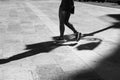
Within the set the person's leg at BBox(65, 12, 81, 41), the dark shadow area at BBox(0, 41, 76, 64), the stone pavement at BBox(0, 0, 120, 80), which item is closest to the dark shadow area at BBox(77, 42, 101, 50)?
the stone pavement at BBox(0, 0, 120, 80)

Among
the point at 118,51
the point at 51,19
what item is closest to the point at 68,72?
the point at 118,51

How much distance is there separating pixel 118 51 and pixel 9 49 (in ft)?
9.66

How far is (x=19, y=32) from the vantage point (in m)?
9.27

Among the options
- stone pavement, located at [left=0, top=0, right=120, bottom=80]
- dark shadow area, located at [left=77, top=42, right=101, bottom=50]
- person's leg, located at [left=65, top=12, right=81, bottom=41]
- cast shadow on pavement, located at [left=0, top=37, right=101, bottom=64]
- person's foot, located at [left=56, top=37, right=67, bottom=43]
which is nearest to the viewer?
stone pavement, located at [left=0, top=0, right=120, bottom=80]

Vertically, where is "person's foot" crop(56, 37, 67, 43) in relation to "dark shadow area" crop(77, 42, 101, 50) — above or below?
below

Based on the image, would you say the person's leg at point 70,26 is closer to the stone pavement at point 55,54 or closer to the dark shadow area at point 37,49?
the stone pavement at point 55,54

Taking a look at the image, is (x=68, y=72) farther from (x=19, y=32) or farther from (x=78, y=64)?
(x=19, y=32)

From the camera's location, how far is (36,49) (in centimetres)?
717

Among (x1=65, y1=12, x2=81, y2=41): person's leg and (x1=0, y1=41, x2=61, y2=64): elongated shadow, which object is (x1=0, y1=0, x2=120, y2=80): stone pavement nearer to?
(x1=0, y1=41, x2=61, y2=64): elongated shadow

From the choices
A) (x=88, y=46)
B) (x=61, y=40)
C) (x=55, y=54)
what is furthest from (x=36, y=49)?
A: (x=88, y=46)

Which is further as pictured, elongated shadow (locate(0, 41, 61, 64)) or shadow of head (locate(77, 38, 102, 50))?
shadow of head (locate(77, 38, 102, 50))

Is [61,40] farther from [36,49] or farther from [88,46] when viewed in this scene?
[36,49]

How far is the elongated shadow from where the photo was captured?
6.39 m


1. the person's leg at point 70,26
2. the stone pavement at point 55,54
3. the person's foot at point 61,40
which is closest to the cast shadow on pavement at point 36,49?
the stone pavement at point 55,54
